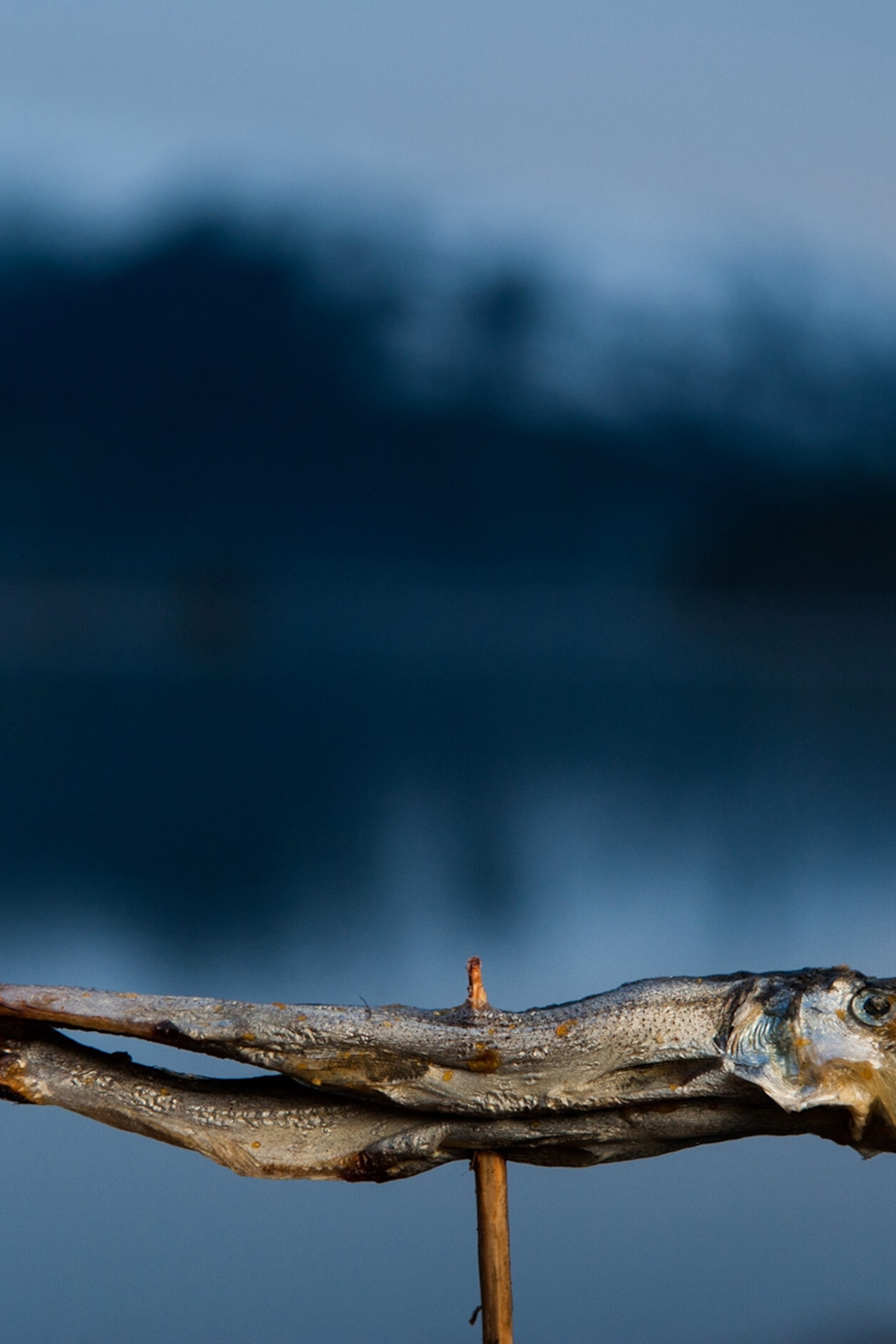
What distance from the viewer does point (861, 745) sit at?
502 inches

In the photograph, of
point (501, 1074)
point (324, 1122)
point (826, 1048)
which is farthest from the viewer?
point (324, 1122)

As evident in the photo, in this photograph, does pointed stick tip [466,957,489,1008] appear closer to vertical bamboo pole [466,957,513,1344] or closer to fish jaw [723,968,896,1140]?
vertical bamboo pole [466,957,513,1344]

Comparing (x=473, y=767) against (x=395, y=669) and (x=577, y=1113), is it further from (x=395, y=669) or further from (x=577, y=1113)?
(x=577, y=1113)

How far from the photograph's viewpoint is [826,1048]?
254 centimetres

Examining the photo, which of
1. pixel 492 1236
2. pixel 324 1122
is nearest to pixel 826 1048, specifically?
pixel 492 1236

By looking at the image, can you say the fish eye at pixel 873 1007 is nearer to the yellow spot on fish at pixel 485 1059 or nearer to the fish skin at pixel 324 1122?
the fish skin at pixel 324 1122

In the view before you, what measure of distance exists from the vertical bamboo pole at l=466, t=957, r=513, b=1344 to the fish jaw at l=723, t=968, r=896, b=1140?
48 centimetres

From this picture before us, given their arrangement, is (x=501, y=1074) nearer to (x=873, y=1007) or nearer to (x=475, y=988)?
(x=475, y=988)

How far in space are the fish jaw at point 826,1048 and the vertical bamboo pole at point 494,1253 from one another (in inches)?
19.8

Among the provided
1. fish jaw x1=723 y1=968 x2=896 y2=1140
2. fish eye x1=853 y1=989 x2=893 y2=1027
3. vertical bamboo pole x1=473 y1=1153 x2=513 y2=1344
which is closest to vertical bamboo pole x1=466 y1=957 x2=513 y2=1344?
vertical bamboo pole x1=473 y1=1153 x2=513 y2=1344

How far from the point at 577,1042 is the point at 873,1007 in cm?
52

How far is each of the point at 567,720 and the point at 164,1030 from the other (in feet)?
41.4

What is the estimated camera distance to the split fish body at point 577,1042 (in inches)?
101

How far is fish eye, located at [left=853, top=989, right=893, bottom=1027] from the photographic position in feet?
8.41
